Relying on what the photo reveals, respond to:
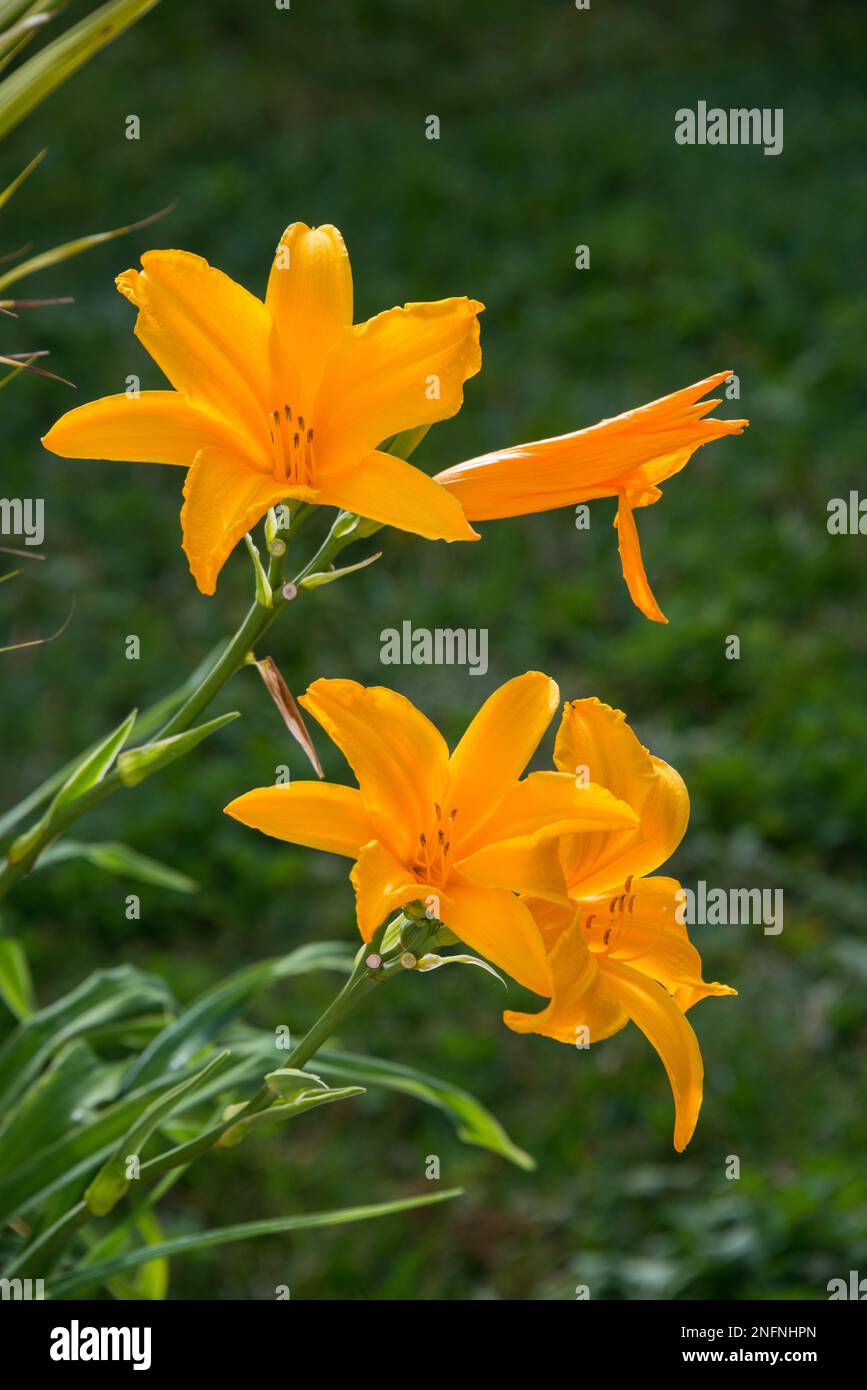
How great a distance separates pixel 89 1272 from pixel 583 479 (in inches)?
24.1

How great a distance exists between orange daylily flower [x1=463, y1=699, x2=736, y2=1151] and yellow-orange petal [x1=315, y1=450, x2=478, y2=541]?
0.12m

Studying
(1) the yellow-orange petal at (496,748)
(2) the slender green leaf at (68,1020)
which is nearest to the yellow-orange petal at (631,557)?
(1) the yellow-orange petal at (496,748)

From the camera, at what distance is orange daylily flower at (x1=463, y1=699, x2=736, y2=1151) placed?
0.77m

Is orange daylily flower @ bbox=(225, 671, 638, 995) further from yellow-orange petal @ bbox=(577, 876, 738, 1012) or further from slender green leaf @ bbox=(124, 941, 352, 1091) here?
slender green leaf @ bbox=(124, 941, 352, 1091)

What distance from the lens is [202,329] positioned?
0.77m

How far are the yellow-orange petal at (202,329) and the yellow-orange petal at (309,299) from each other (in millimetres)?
15

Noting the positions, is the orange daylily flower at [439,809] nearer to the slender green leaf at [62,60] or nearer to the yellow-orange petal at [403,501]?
the yellow-orange petal at [403,501]

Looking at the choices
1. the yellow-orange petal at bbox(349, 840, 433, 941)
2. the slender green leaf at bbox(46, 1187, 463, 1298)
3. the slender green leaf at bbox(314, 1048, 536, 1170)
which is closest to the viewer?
the yellow-orange petal at bbox(349, 840, 433, 941)

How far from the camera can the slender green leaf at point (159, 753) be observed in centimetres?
81

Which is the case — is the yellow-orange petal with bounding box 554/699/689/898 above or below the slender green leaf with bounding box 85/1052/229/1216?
above

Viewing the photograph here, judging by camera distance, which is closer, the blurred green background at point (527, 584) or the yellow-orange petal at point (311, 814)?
the yellow-orange petal at point (311, 814)

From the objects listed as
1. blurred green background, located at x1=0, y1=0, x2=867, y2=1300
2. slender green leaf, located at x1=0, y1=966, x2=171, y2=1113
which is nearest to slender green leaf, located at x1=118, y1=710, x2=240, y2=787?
slender green leaf, located at x1=0, y1=966, x2=171, y2=1113

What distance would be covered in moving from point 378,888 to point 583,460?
0.28 meters
